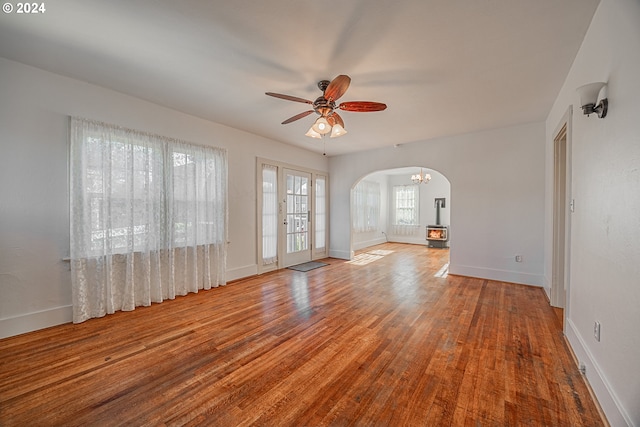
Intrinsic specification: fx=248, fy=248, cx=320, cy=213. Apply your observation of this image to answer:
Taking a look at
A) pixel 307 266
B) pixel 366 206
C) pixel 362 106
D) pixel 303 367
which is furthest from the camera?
pixel 366 206

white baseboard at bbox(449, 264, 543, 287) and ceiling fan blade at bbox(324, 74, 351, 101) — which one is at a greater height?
ceiling fan blade at bbox(324, 74, 351, 101)

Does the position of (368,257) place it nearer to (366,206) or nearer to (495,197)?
(366,206)

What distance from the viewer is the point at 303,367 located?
2037 mm

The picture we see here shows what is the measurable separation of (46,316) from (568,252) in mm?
5605

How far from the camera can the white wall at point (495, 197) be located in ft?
13.8

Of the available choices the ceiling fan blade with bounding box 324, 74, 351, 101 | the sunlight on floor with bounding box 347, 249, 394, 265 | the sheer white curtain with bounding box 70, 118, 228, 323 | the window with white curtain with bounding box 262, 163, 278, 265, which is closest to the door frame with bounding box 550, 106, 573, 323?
the ceiling fan blade with bounding box 324, 74, 351, 101

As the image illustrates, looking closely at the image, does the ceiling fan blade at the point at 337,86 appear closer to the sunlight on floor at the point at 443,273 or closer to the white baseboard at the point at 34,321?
the white baseboard at the point at 34,321

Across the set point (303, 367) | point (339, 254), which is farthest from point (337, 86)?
point (339, 254)

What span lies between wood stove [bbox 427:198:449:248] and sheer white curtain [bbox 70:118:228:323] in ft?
22.9

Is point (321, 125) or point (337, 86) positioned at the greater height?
point (337, 86)

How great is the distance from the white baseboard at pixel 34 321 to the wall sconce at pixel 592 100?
17.3 ft

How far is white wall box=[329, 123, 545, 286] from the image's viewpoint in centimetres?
421

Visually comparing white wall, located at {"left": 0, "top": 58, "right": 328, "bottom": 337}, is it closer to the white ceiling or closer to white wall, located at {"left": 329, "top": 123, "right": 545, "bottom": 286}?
the white ceiling

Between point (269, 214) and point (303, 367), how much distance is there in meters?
3.58
